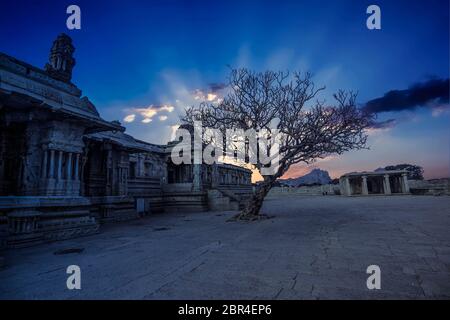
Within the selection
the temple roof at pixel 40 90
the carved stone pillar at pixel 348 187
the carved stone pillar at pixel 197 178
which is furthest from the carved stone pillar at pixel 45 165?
the carved stone pillar at pixel 348 187

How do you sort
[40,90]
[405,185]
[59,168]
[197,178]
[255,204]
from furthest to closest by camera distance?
[405,185]
[197,178]
[255,204]
[59,168]
[40,90]

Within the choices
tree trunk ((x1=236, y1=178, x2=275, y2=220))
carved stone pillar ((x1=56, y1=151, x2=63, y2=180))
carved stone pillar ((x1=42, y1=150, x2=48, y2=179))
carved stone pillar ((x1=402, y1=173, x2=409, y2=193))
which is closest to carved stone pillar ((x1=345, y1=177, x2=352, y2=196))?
carved stone pillar ((x1=402, y1=173, x2=409, y2=193))

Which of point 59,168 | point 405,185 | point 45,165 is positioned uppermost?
point 45,165

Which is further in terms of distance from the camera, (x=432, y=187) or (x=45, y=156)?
(x=432, y=187)

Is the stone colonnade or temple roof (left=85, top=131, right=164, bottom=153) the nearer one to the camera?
temple roof (left=85, top=131, right=164, bottom=153)

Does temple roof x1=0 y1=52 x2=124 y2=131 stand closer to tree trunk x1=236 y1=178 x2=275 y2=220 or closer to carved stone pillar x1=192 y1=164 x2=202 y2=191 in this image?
tree trunk x1=236 y1=178 x2=275 y2=220

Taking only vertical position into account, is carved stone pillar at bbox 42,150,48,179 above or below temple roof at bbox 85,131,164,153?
below

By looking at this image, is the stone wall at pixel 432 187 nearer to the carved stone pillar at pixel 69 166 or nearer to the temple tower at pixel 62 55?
the carved stone pillar at pixel 69 166

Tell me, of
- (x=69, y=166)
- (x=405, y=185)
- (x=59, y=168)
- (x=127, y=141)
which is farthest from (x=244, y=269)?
(x=405, y=185)

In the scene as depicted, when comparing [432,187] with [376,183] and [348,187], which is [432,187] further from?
[348,187]

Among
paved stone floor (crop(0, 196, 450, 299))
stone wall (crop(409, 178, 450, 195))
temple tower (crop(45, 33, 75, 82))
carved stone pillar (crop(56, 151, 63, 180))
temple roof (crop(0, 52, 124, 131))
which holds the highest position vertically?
temple tower (crop(45, 33, 75, 82))

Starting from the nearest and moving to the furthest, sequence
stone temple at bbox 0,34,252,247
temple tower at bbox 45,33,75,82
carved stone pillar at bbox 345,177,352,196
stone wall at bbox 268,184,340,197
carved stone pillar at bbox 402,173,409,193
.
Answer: stone temple at bbox 0,34,252,247 → temple tower at bbox 45,33,75,82 → carved stone pillar at bbox 402,173,409,193 → carved stone pillar at bbox 345,177,352,196 → stone wall at bbox 268,184,340,197
